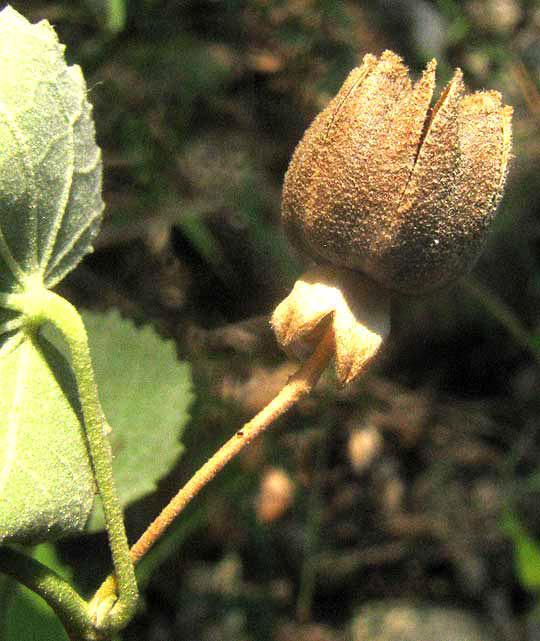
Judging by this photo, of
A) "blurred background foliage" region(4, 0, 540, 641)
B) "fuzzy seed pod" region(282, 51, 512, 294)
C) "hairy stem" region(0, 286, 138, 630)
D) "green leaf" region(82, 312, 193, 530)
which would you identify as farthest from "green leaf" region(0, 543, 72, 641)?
"fuzzy seed pod" region(282, 51, 512, 294)

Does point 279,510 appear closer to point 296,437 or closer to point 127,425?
point 296,437

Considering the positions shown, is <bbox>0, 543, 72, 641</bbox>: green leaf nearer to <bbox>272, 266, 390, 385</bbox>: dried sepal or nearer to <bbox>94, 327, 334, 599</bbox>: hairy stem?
<bbox>94, 327, 334, 599</bbox>: hairy stem

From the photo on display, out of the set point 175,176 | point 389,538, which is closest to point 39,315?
point 175,176

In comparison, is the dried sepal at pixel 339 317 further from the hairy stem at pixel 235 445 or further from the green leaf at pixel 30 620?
the green leaf at pixel 30 620

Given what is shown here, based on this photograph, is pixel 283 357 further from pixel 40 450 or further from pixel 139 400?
pixel 40 450

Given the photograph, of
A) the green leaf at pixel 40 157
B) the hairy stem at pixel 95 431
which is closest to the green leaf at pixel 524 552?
the hairy stem at pixel 95 431
